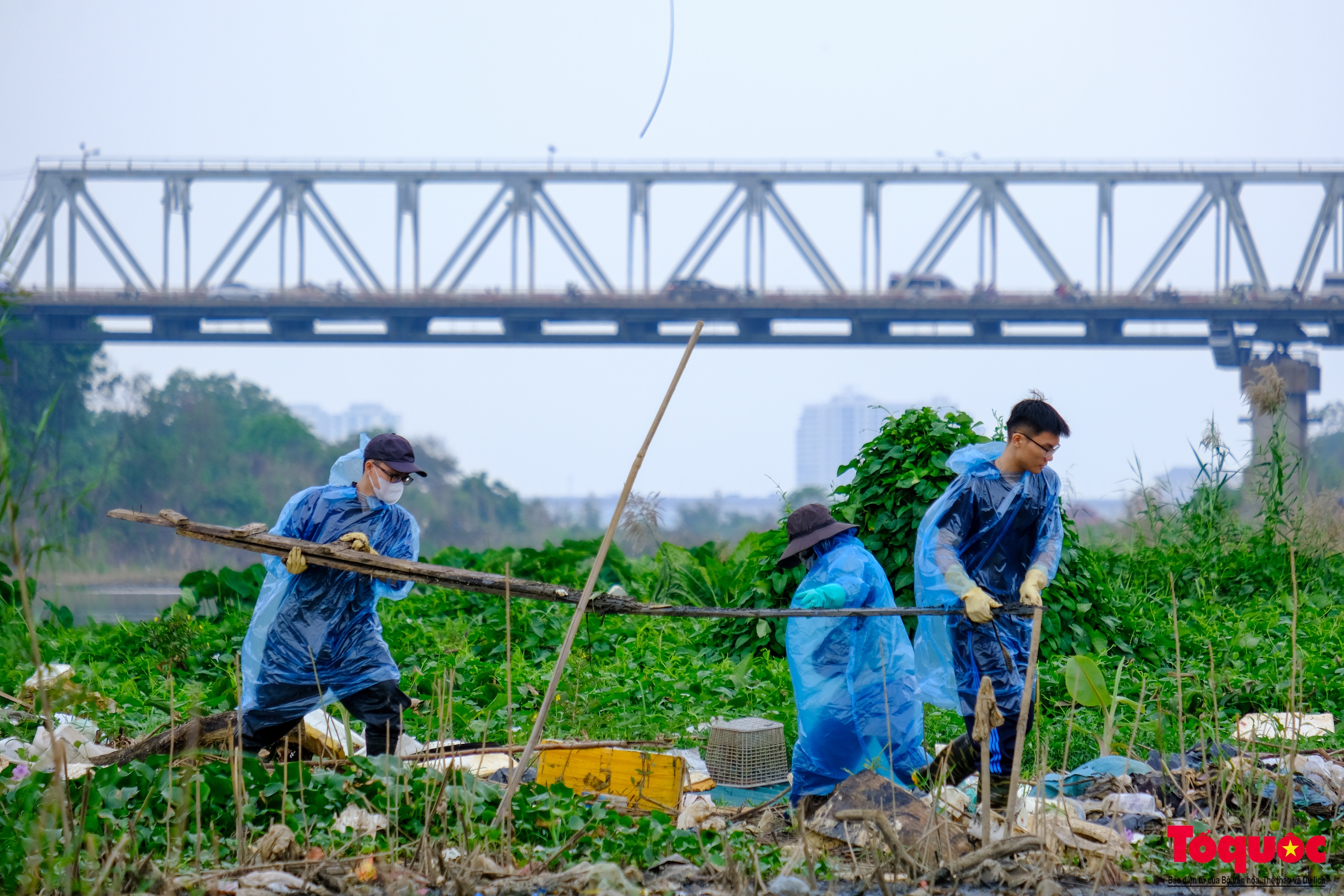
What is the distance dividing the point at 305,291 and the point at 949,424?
1013 inches

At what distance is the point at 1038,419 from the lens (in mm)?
3309

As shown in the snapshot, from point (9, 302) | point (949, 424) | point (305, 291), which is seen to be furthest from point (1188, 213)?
point (9, 302)

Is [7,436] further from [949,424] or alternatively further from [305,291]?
[305,291]

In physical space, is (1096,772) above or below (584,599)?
below

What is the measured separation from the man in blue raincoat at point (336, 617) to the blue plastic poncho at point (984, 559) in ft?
6.07

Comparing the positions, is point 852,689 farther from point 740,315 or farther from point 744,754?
point 740,315

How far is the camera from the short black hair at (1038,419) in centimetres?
330

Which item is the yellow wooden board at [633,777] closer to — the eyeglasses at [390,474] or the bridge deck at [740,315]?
the eyeglasses at [390,474]

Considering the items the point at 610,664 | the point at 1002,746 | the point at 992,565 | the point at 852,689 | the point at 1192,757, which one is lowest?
the point at 1192,757

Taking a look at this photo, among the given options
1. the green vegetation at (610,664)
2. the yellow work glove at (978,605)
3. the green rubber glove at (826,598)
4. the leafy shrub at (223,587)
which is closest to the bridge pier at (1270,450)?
the green vegetation at (610,664)

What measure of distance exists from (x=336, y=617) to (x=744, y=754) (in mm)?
1552

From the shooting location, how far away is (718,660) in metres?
5.96

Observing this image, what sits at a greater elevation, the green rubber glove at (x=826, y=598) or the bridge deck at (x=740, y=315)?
the bridge deck at (x=740, y=315)

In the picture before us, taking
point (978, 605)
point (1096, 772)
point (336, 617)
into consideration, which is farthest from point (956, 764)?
point (336, 617)
